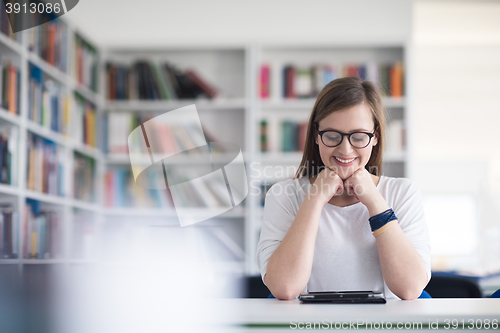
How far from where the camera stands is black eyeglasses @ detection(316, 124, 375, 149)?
116 cm

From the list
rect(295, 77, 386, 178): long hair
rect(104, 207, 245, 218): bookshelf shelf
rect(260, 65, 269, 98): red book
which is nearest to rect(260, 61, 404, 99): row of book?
rect(260, 65, 269, 98): red book

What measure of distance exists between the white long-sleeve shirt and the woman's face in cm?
10

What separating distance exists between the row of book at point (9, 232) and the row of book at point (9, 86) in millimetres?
466

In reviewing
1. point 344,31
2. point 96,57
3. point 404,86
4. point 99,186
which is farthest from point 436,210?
point 96,57

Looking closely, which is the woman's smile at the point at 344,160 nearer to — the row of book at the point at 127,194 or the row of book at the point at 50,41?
the row of book at the point at 50,41

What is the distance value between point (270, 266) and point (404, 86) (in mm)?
2427

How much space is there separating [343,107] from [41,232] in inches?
76.6

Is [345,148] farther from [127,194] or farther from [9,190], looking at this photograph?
[127,194]

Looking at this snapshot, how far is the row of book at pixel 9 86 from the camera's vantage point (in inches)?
88.1

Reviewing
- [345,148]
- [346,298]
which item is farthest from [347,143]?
[346,298]

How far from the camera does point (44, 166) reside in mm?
2580

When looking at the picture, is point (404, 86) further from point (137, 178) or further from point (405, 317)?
point (405, 317)

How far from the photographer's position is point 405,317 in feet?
1.94

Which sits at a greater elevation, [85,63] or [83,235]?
[85,63]
